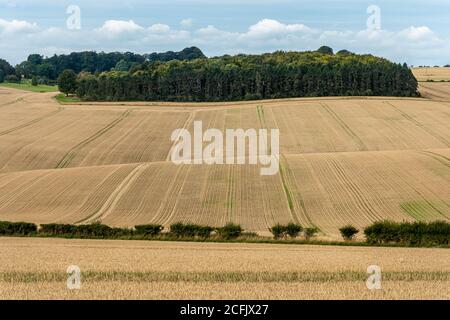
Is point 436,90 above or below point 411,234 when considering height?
above

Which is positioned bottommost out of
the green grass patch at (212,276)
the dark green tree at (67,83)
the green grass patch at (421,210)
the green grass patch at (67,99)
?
the green grass patch at (421,210)

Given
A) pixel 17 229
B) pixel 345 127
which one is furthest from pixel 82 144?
pixel 17 229

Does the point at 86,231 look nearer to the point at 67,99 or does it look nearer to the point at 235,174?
the point at 235,174

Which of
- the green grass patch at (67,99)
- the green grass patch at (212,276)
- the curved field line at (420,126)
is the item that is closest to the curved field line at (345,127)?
the curved field line at (420,126)

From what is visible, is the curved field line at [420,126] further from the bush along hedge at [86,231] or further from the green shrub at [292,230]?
the bush along hedge at [86,231]
